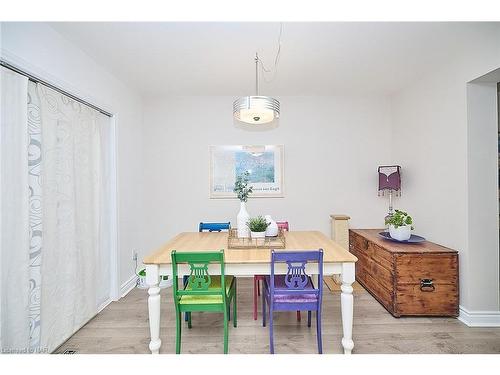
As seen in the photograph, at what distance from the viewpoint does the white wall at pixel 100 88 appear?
68.4 inches

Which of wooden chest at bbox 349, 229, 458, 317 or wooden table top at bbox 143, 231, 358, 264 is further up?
wooden table top at bbox 143, 231, 358, 264

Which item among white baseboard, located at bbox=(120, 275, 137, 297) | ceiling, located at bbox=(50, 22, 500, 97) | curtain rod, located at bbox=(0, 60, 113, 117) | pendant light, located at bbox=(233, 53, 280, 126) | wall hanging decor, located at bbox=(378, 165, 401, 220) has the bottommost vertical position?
white baseboard, located at bbox=(120, 275, 137, 297)

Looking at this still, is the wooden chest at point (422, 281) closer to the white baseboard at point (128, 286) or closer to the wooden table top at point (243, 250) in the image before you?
the wooden table top at point (243, 250)

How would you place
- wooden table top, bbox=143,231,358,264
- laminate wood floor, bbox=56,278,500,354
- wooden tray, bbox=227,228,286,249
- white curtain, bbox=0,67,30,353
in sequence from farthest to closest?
wooden tray, bbox=227,228,286,249
laminate wood floor, bbox=56,278,500,354
wooden table top, bbox=143,231,358,264
white curtain, bbox=0,67,30,353

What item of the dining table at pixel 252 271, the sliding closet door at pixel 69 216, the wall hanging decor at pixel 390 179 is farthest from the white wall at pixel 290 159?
the dining table at pixel 252 271

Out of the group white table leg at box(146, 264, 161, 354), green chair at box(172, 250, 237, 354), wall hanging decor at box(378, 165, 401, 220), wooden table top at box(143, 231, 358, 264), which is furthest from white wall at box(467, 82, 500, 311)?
white table leg at box(146, 264, 161, 354)

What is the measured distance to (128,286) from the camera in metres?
3.12

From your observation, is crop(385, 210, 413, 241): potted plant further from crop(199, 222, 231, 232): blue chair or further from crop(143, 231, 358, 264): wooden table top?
crop(199, 222, 231, 232): blue chair

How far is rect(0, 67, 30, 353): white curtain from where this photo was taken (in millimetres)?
Answer: 1596

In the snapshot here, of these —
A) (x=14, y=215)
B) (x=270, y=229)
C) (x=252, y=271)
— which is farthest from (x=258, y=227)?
(x=14, y=215)

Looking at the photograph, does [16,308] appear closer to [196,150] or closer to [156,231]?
[156,231]

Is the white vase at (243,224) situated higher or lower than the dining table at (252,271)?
higher

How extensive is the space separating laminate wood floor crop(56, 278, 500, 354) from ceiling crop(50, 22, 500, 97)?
2.53 metres

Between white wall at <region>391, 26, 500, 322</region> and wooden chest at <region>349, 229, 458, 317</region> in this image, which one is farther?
wooden chest at <region>349, 229, 458, 317</region>
